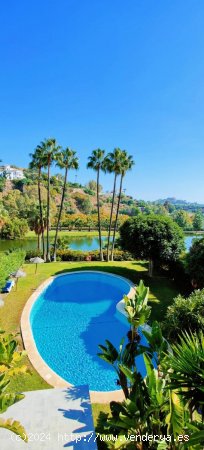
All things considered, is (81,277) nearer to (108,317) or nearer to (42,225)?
(108,317)

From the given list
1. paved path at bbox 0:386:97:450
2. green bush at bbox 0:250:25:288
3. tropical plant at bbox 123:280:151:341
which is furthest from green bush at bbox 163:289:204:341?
green bush at bbox 0:250:25:288

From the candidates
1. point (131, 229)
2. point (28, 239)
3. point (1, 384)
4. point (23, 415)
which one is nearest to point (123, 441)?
point (1, 384)

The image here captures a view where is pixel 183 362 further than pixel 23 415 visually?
No

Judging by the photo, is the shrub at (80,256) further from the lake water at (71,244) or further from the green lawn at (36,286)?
the lake water at (71,244)

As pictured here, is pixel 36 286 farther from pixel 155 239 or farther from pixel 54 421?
pixel 54 421

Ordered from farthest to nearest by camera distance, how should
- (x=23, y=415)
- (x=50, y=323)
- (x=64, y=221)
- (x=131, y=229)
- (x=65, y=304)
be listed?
(x=64, y=221) < (x=131, y=229) < (x=65, y=304) < (x=50, y=323) < (x=23, y=415)

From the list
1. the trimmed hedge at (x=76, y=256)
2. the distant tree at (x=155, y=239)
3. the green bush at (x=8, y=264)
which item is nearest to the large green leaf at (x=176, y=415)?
the green bush at (x=8, y=264)

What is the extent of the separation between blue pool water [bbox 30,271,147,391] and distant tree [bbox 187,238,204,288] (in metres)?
5.39

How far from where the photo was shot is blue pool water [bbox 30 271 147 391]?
34.9ft

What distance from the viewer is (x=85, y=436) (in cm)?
571

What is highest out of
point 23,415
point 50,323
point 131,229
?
point 131,229

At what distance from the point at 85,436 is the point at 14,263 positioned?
17266 mm

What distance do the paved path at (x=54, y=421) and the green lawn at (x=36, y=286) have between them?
0.89 meters

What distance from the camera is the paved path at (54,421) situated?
5535mm
